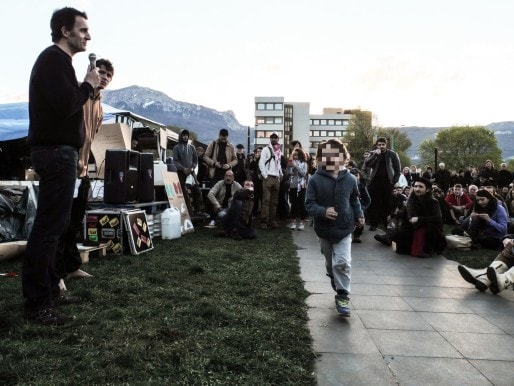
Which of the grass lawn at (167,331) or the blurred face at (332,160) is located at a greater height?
the blurred face at (332,160)

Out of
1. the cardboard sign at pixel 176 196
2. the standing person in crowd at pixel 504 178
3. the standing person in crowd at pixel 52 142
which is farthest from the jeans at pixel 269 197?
the standing person in crowd at pixel 504 178

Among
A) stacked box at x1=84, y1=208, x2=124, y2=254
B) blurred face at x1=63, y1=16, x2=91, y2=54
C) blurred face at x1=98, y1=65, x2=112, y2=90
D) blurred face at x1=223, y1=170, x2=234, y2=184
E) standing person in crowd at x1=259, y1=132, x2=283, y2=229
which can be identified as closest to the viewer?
blurred face at x1=63, y1=16, x2=91, y2=54

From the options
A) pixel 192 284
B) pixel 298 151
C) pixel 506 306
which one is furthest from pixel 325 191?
pixel 298 151

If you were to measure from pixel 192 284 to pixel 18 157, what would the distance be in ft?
29.8

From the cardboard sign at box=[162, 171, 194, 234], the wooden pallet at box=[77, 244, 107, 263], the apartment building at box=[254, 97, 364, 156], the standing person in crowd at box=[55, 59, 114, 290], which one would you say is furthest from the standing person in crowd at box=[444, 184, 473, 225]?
the apartment building at box=[254, 97, 364, 156]

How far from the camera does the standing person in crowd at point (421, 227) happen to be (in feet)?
24.1

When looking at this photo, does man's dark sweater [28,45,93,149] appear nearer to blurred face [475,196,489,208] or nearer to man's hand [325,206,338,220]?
man's hand [325,206,338,220]

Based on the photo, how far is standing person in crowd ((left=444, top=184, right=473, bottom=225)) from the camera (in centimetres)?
1198

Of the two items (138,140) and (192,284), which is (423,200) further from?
(138,140)

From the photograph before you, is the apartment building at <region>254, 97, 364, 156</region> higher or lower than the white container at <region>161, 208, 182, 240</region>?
higher

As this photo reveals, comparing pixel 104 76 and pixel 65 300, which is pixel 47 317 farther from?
pixel 104 76

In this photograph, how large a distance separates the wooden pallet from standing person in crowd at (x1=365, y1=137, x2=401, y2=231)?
601 cm

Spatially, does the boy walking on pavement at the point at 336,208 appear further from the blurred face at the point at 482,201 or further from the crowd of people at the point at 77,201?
the blurred face at the point at 482,201

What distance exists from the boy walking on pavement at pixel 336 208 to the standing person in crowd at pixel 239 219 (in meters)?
4.16
